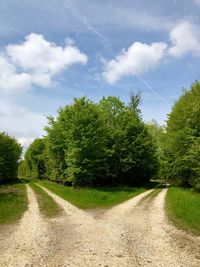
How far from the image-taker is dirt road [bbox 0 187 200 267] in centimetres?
966

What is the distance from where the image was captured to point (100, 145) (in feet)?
134

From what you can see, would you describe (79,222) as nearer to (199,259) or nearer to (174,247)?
(174,247)

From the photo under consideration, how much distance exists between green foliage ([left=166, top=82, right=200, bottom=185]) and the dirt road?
73.9ft

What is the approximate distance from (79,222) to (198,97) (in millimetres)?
28529

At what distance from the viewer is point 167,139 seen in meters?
43.6

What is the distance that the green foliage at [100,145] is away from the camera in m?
39.2

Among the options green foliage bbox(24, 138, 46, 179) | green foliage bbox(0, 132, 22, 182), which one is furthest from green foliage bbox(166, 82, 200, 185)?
green foliage bbox(24, 138, 46, 179)

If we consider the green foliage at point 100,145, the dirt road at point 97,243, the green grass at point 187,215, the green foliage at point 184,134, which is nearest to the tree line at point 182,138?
the green foliage at point 184,134

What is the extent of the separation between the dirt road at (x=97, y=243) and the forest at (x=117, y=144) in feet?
59.5

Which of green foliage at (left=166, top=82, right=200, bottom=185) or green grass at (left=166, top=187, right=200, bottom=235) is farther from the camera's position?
green foliage at (left=166, top=82, right=200, bottom=185)

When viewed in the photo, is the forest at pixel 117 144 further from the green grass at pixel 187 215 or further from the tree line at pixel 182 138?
the green grass at pixel 187 215

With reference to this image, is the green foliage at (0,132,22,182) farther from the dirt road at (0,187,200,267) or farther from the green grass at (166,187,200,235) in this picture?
the dirt road at (0,187,200,267)

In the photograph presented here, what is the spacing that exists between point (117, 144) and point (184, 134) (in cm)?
1166

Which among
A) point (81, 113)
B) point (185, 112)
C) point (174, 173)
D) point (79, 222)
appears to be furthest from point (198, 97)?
point (79, 222)
